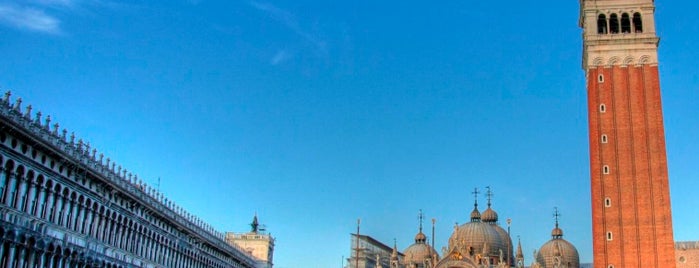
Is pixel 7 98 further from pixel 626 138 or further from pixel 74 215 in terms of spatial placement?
pixel 626 138

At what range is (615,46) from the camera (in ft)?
227

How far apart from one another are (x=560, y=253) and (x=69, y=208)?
65.8 m

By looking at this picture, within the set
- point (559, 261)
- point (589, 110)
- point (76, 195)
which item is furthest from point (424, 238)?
point (76, 195)

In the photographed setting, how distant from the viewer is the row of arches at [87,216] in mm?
33219

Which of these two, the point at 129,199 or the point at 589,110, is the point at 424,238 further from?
the point at 129,199

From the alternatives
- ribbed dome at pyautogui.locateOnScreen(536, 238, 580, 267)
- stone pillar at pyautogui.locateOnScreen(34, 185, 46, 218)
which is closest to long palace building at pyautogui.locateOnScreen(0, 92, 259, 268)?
stone pillar at pyautogui.locateOnScreen(34, 185, 46, 218)

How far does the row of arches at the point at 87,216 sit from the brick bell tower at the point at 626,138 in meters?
35.5

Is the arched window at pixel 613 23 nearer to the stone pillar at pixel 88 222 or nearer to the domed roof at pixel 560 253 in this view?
the domed roof at pixel 560 253

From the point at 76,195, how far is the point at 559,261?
60447mm

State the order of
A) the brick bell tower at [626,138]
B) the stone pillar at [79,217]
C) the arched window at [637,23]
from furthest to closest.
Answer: the arched window at [637,23] → the brick bell tower at [626,138] → the stone pillar at [79,217]

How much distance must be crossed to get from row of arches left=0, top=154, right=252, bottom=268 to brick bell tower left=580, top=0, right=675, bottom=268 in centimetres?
3552

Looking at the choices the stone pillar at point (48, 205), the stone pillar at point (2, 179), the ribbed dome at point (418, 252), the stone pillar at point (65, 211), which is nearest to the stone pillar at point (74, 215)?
the stone pillar at point (65, 211)

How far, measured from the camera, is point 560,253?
9038 cm

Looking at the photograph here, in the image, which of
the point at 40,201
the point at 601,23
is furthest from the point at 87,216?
the point at 601,23
